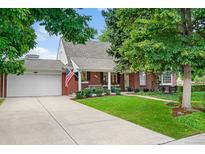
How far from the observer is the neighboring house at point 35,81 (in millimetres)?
17391

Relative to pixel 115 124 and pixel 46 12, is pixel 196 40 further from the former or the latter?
pixel 46 12

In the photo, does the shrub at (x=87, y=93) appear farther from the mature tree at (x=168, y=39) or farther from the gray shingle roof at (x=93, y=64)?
the mature tree at (x=168, y=39)

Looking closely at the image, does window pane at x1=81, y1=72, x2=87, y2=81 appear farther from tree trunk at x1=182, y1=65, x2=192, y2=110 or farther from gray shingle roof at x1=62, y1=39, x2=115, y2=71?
tree trunk at x1=182, y1=65, x2=192, y2=110

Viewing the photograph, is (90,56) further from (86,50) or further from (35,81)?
(35,81)

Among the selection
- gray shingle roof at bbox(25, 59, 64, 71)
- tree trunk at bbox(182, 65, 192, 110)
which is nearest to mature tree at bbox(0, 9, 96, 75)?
tree trunk at bbox(182, 65, 192, 110)

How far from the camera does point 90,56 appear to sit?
20859 mm

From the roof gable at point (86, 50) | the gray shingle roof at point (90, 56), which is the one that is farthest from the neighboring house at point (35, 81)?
the roof gable at point (86, 50)

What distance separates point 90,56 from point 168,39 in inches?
497

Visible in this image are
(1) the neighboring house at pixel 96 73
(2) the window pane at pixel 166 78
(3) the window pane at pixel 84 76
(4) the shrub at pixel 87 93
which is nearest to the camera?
(4) the shrub at pixel 87 93

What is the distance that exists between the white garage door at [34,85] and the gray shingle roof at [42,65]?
1.77ft

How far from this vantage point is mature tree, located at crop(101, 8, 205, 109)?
26.1ft

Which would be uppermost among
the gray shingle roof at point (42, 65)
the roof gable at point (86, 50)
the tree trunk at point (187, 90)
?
the roof gable at point (86, 50)

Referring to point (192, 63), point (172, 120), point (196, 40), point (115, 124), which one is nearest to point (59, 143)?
point (115, 124)

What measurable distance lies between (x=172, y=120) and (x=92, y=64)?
12.0m
